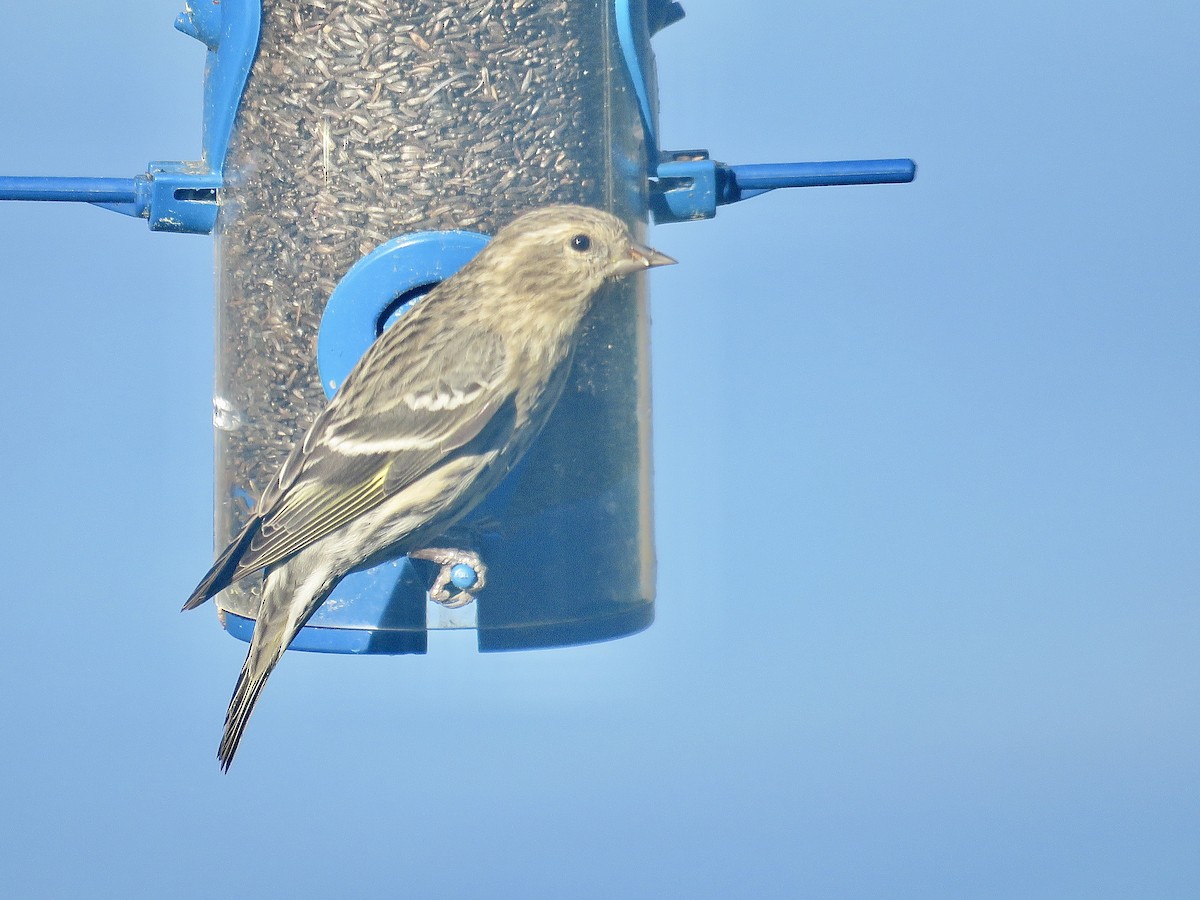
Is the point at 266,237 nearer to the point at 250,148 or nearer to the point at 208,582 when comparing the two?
the point at 250,148

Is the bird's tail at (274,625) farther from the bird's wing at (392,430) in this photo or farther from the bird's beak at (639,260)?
the bird's beak at (639,260)

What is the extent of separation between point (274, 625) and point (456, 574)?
53 cm

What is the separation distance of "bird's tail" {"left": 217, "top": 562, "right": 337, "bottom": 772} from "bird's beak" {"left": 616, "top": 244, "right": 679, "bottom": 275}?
1.19m

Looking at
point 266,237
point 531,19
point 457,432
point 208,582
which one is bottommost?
point 208,582

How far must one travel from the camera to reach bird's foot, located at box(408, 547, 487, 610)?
22.0 feet

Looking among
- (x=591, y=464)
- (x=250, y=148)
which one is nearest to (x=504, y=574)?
(x=591, y=464)

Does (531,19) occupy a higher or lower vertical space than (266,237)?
higher

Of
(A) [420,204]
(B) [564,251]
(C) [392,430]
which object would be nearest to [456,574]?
(C) [392,430]

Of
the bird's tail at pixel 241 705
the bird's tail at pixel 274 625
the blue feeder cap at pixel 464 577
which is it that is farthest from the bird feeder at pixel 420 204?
the bird's tail at pixel 241 705

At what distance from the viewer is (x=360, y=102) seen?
6.94 m

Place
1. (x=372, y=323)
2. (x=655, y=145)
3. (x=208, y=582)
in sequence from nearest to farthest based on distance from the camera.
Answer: (x=208, y=582) < (x=372, y=323) < (x=655, y=145)

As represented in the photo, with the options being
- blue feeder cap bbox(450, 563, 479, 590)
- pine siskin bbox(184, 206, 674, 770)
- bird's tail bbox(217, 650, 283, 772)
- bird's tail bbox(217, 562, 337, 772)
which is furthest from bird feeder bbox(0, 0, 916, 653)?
bird's tail bbox(217, 650, 283, 772)

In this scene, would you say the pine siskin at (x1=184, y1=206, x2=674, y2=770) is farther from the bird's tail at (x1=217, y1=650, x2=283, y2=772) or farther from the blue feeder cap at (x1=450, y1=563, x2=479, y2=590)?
the blue feeder cap at (x1=450, y1=563, x2=479, y2=590)

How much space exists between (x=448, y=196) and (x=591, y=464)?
Answer: 92cm
